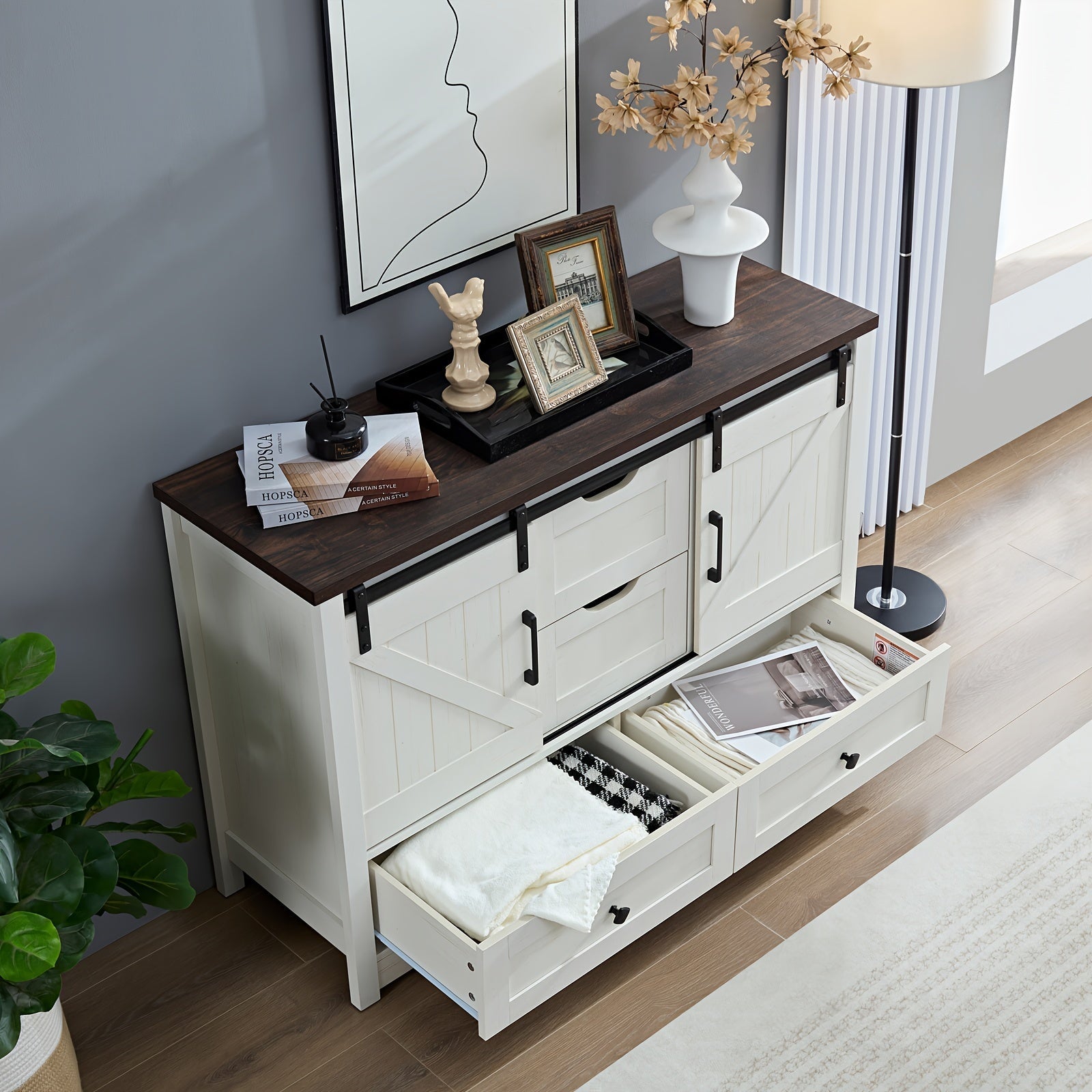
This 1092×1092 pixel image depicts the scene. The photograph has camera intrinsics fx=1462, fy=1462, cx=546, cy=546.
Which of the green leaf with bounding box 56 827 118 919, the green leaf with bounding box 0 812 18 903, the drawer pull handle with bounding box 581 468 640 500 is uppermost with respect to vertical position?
→ the drawer pull handle with bounding box 581 468 640 500

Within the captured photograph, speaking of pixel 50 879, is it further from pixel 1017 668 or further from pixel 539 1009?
pixel 1017 668

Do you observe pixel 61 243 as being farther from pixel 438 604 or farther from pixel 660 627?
pixel 660 627

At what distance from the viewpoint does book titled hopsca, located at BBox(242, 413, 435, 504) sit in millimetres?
2035

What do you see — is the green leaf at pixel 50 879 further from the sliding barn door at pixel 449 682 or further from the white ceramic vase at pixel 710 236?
the white ceramic vase at pixel 710 236

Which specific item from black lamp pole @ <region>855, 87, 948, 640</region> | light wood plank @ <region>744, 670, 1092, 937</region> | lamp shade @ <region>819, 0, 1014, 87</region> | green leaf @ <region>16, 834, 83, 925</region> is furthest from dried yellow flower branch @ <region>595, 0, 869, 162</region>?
green leaf @ <region>16, 834, 83, 925</region>

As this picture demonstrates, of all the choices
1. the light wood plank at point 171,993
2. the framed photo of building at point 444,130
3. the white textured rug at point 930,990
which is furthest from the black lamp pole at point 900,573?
the light wood plank at point 171,993

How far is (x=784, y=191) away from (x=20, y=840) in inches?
71.4

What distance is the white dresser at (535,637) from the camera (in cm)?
204

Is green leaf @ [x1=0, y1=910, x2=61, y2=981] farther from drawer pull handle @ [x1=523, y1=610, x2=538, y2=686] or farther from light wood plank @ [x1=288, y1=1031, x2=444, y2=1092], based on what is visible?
drawer pull handle @ [x1=523, y1=610, x2=538, y2=686]

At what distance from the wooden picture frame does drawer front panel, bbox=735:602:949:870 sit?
670 mm

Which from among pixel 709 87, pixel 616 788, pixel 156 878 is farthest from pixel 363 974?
pixel 709 87

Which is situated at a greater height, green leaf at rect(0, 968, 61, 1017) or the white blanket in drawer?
green leaf at rect(0, 968, 61, 1017)

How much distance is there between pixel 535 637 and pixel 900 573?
129 centimetres

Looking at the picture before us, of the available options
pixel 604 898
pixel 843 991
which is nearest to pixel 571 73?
pixel 604 898
